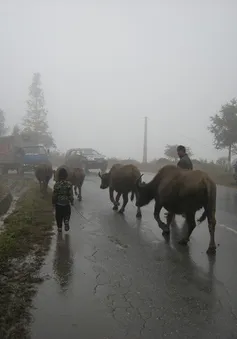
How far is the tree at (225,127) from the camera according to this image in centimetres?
3127

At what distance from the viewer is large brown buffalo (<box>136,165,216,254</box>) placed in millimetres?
7375

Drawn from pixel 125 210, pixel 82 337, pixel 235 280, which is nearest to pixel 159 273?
pixel 235 280

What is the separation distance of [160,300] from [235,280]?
1474mm

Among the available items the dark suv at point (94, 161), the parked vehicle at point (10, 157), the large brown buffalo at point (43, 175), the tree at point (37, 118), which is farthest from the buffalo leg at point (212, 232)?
the tree at point (37, 118)

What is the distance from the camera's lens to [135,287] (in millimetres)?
5242

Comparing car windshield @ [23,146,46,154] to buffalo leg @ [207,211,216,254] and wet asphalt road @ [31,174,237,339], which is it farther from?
buffalo leg @ [207,211,216,254]

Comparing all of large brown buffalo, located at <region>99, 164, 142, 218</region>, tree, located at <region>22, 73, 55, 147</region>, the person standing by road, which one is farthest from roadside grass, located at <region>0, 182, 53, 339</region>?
tree, located at <region>22, 73, 55, 147</region>

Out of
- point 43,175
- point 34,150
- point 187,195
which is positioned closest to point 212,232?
point 187,195

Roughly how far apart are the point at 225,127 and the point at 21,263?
93.7ft

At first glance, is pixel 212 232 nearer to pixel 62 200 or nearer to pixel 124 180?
pixel 62 200

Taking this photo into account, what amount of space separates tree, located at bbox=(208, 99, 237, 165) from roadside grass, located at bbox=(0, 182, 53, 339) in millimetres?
23846

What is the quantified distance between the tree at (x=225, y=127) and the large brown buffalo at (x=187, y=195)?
78.6 feet

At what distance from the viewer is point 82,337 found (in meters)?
3.86

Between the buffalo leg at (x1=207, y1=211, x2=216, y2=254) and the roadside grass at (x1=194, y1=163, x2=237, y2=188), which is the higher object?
the buffalo leg at (x1=207, y1=211, x2=216, y2=254)
